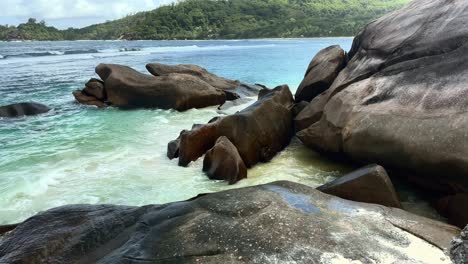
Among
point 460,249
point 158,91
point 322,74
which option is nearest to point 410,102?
point 460,249

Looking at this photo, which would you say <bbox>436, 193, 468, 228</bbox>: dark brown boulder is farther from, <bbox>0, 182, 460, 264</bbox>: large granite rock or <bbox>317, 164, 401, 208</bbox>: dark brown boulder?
<bbox>0, 182, 460, 264</bbox>: large granite rock

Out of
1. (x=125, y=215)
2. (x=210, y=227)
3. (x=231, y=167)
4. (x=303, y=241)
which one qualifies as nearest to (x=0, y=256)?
(x=125, y=215)

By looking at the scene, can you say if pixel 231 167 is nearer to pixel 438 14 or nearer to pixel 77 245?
pixel 77 245

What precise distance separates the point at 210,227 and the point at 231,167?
3352 mm

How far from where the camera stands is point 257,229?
3.63m

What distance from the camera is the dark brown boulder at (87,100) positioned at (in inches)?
625

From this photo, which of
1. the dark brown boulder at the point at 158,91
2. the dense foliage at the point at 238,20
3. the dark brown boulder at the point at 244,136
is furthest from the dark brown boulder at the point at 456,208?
the dense foliage at the point at 238,20

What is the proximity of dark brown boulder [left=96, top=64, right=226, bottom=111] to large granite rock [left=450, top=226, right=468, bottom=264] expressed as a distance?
38.1 ft

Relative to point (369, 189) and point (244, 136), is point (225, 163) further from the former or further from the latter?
point (369, 189)

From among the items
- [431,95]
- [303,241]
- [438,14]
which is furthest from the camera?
[438,14]

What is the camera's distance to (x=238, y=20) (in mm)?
113875

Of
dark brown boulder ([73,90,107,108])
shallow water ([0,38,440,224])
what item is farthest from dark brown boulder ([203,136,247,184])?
dark brown boulder ([73,90,107,108])

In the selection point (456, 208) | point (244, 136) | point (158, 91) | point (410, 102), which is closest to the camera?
point (456, 208)

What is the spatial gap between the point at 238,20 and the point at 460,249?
115316 mm
